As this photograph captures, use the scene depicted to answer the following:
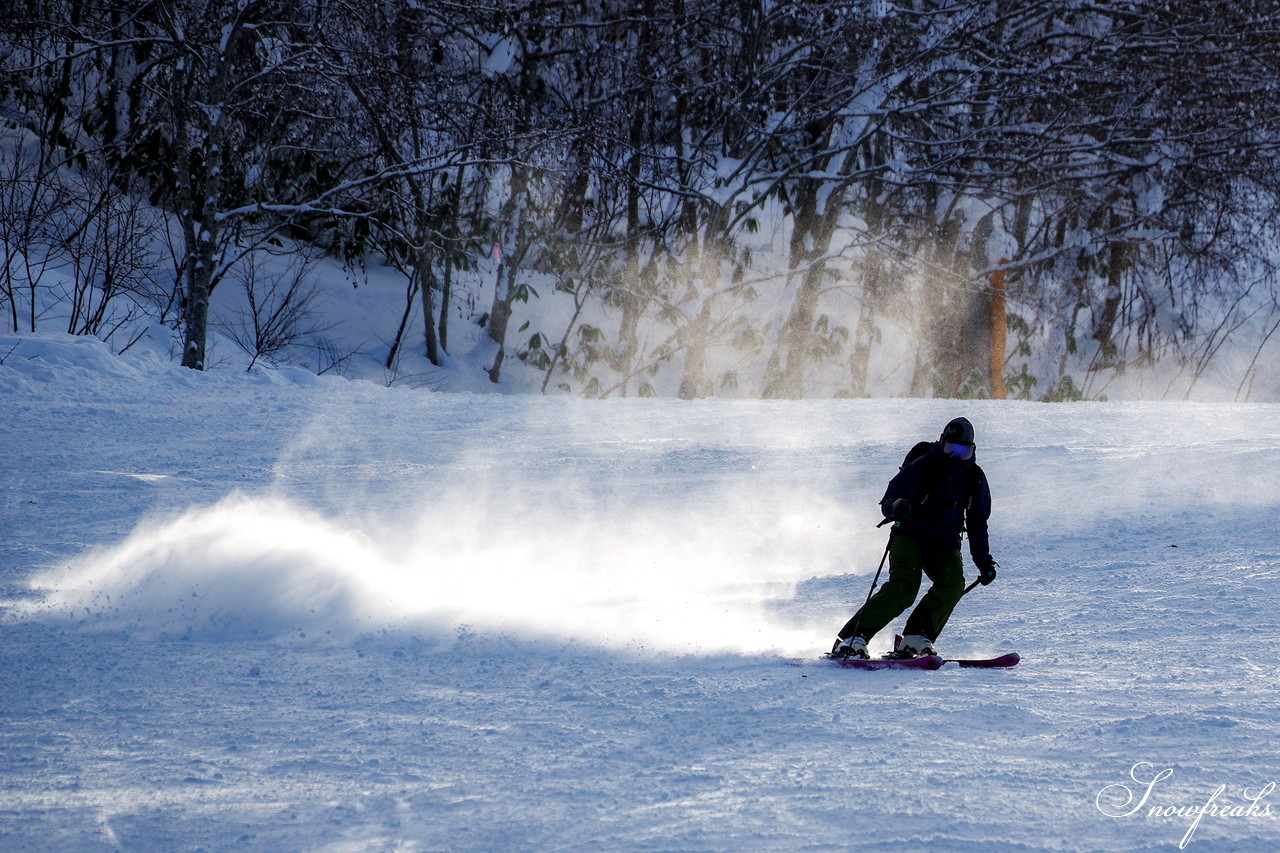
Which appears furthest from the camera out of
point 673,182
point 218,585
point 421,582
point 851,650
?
point 673,182

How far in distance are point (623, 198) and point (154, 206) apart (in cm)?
873


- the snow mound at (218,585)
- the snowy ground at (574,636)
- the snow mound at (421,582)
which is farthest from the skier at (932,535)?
the snow mound at (218,585)

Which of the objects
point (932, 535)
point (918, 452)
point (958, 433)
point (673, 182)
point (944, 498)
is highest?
point (673, 182)

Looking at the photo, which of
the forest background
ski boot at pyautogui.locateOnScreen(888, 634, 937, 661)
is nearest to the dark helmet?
ski boot at pyautogui.locateOnScreen(888, 634, 937, 661)

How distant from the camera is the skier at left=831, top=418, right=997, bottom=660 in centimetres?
527

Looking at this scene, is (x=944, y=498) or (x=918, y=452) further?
(x=918, y=452)

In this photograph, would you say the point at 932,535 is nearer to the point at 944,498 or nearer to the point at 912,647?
the point at 944,498

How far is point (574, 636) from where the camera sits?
553cm

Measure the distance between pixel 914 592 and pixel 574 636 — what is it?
69.5 inches

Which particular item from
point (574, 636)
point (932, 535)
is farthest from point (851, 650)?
point (574, 636)

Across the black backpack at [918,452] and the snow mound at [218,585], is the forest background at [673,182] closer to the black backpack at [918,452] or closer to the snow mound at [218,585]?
the snow mound at [218,585]

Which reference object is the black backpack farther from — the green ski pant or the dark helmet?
the green ski pant

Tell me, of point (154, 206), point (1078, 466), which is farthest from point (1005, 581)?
point (154, 206)

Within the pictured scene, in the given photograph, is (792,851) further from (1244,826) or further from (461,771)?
(1244,826)
